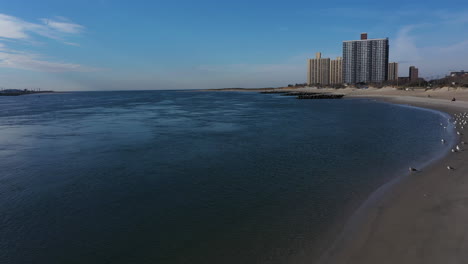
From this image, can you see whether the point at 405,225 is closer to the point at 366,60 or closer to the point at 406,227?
the point at 406,227

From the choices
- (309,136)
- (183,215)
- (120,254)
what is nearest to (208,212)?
(183,215)

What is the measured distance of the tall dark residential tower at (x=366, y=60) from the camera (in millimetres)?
180250

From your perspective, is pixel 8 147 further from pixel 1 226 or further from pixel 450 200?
pixel 450 200

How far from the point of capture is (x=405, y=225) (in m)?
7.48

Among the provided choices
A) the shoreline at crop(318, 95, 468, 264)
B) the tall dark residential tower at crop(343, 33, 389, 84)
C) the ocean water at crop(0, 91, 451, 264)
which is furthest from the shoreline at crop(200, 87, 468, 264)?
the tall dark residential tower at crop(343, 33, 389, 84)

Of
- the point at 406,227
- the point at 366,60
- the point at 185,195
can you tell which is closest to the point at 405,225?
the point at 406,227

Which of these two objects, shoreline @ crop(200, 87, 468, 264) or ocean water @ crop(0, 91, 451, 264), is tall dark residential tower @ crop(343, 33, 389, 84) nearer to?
ocean water @ crop(0, 91, 451, 264)

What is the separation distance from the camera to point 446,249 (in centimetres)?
619

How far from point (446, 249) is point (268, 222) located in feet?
12.8

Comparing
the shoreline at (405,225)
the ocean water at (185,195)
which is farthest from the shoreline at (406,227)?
the ocean water at (185,195)

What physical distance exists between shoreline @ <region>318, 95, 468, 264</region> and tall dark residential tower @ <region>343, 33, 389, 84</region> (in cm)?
19050

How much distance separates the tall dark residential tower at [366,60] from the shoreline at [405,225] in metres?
190

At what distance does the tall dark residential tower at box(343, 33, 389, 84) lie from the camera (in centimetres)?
18025

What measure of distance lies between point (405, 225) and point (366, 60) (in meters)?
197
